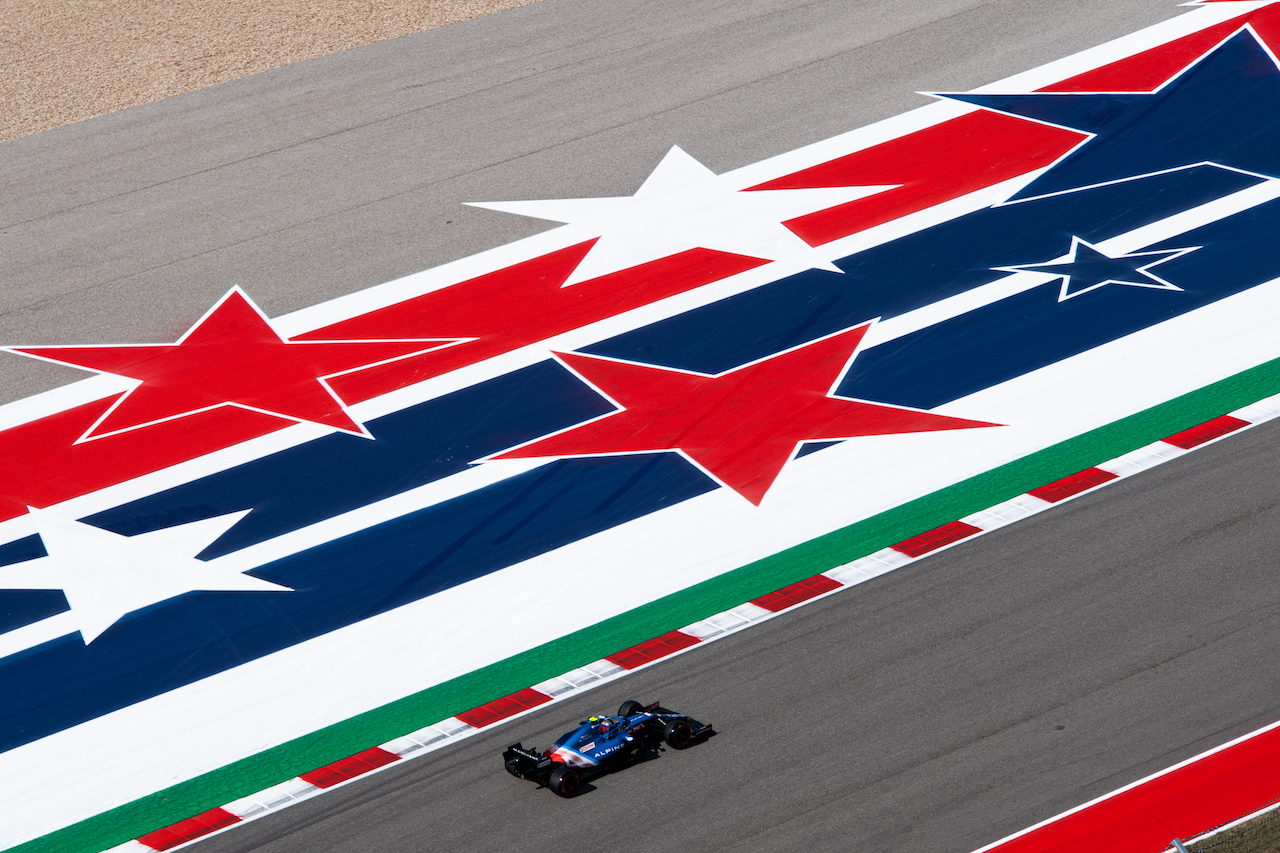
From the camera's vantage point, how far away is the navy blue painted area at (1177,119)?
61.1 ft

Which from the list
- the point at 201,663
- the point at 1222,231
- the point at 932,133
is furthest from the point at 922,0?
the point at 201,663

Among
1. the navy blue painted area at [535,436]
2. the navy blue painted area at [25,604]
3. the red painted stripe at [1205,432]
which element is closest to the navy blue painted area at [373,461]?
the navy blue painted area at [535,436]

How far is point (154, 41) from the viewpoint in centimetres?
2367

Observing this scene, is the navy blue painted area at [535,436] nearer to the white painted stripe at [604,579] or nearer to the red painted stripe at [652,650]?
the white painted stripe at [604,579]

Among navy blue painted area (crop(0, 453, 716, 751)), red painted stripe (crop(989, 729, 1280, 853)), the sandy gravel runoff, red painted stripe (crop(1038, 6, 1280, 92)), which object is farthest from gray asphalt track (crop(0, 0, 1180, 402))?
red painted stripe (crop(989, 729, 1280, 853))

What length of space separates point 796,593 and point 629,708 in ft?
7.67

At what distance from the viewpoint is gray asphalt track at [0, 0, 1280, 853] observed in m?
11.6

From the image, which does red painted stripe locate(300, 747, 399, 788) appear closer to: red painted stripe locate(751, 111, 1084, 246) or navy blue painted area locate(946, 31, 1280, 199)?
red painted stripe locate(751, 111, 1084, 246)

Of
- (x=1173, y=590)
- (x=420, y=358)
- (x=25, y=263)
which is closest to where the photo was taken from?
(x=1173, y=590)

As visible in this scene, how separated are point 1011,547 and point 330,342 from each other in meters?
8.65

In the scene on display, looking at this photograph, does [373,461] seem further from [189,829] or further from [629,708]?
[629,708]

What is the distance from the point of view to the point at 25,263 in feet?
63.7

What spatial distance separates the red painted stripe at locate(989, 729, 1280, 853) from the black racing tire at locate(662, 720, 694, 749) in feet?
8.62

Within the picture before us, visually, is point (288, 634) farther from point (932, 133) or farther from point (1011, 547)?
point (932, 133)
